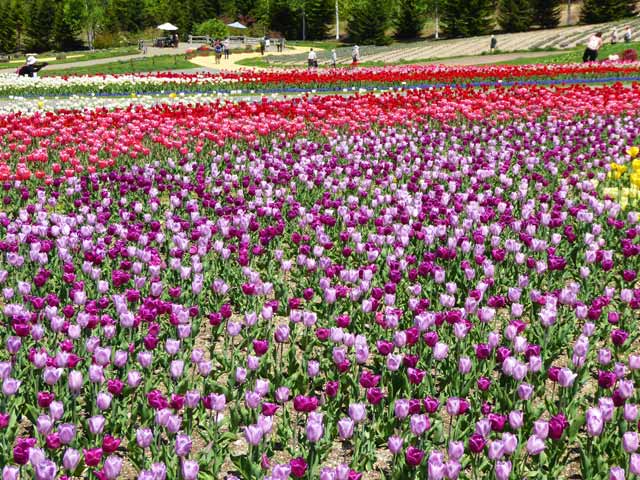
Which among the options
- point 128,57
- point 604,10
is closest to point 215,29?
point 128,57

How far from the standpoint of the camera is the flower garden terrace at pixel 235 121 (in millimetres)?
12109

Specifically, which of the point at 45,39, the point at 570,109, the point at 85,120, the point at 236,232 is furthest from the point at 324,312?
the point at 45,39

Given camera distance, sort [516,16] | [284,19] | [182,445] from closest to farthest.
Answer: [182,445]
[516,16]
[284,19]

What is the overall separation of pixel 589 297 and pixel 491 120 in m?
9.42

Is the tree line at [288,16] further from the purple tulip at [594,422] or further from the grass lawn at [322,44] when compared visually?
the purple tulip at [594,422]

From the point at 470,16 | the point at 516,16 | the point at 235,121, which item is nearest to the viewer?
the point at 235,121

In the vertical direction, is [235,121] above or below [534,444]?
above

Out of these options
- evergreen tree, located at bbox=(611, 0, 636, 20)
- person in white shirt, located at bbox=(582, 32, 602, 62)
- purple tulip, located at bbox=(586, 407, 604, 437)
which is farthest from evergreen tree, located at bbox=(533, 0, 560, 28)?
purple tulip, located at bbox=(586, 407, 604, 437)

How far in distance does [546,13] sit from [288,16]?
32.5 meters

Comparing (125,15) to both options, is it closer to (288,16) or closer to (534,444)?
(288,16)

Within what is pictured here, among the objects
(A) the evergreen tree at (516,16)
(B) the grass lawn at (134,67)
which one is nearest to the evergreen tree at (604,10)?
(A) the evergreen tree at (516,16)

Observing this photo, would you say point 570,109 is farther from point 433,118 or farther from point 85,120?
point 85,120

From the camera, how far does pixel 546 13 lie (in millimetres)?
73438

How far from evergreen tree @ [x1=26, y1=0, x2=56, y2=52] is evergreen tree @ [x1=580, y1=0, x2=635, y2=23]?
60309 mm
